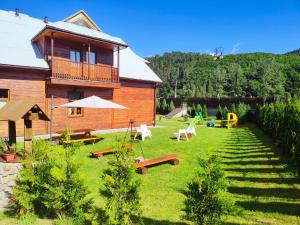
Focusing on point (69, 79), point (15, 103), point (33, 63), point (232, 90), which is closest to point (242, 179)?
point (15, 103)

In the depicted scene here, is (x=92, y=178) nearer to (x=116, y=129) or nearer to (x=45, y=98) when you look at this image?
(x=45, y=98)

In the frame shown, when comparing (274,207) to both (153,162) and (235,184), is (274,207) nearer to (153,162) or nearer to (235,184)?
(235,184)

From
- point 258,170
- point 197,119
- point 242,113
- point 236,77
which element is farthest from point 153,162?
point 236,77

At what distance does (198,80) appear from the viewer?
8081cm

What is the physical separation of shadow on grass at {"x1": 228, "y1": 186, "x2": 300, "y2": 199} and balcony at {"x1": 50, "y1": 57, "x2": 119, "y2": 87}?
35.1 ft

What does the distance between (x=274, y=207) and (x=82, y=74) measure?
1252 cm

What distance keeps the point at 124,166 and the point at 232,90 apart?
70874 millimetres

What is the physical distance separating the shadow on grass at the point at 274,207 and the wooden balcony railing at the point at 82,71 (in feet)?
37.9

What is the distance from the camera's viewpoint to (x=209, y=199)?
3926 mm

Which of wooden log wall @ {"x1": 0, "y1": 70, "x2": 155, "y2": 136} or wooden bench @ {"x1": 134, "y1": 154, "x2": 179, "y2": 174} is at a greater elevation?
wooden log wall @ {"x1": 0, "y1": 70, "x2": 155, "y2": 136}

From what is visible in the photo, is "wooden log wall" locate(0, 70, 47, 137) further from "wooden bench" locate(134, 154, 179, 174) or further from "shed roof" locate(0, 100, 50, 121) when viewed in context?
"wooden bench" locate(134, 154, 179, 174)

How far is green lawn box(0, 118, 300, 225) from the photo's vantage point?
17.0ft

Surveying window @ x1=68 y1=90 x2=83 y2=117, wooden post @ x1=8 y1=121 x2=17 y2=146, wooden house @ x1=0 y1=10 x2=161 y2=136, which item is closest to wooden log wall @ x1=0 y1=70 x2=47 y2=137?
wooden house @ x1=0 y1=10 x2=161 y2=136

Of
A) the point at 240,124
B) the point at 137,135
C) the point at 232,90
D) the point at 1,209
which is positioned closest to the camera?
the point at 1,209
